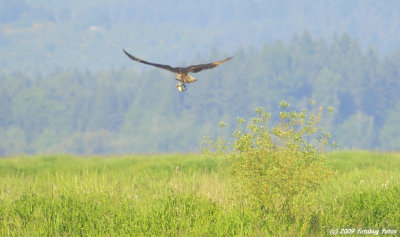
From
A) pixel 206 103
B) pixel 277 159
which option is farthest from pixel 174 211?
pixel 206 103

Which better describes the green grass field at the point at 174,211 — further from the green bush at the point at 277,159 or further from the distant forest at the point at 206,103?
the distant forest at the point at 206,103

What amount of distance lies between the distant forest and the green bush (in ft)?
338

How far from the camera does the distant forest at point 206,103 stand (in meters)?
119

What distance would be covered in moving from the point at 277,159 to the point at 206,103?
112 m

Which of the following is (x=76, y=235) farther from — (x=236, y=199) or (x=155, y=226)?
(x=236, y=199)

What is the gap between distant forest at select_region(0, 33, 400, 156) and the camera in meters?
119

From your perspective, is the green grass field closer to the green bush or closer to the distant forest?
the green bush

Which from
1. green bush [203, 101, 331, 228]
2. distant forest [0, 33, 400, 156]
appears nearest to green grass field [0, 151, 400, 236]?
green bush [203, 101, 331, 228]

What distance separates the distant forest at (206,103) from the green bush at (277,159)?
10316 centimetres

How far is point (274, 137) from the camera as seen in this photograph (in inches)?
458

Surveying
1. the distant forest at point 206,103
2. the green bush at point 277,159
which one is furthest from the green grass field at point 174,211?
the distant forest at point 206,103

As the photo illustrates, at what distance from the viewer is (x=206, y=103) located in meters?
123

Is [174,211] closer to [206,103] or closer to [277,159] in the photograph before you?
[277,159]

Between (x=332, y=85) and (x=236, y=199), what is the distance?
383ft
